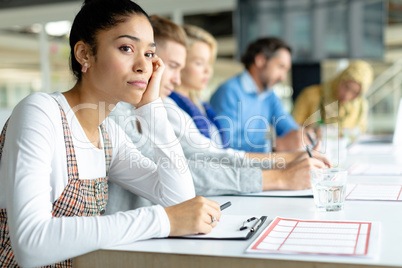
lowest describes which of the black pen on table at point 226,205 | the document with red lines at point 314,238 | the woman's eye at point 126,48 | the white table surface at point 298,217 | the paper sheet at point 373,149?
the white table surface at point 298,217

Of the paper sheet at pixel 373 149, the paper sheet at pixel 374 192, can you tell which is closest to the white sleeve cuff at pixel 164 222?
the paper sheet at pixel 374 192

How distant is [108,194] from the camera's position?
4.39 ft

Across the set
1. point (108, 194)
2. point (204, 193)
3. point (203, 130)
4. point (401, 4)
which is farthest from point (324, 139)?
point (401, 4)

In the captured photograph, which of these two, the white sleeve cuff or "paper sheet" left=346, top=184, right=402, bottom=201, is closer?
the white sleeve cuff

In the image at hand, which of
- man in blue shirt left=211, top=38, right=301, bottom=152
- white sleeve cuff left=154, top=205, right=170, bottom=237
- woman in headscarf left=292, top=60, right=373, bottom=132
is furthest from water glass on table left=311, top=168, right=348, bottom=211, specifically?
woman in headscarf left=292, top=60, right=373, bottom=132

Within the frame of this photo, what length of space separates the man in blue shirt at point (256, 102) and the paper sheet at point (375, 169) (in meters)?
0.83

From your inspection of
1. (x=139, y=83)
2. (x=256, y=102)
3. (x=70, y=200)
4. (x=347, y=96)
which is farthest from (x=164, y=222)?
(x=347, y=96)

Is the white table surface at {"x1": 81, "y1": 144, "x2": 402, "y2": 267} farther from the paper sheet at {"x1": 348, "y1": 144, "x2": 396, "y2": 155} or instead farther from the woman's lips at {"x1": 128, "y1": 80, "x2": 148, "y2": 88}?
the paper sheet at {"x1": 348, "y1": 144, "x2": 396, "y2": 155}

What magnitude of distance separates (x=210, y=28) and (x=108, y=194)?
813cm

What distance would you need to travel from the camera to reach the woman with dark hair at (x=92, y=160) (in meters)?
0.85

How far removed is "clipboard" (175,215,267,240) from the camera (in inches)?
35.1

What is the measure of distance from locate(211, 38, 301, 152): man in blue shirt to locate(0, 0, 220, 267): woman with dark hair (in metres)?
1.61

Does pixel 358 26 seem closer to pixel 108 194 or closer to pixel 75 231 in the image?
pixel 108 194

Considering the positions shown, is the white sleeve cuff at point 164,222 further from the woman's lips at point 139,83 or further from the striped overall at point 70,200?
the woman's lips at point 139,83
